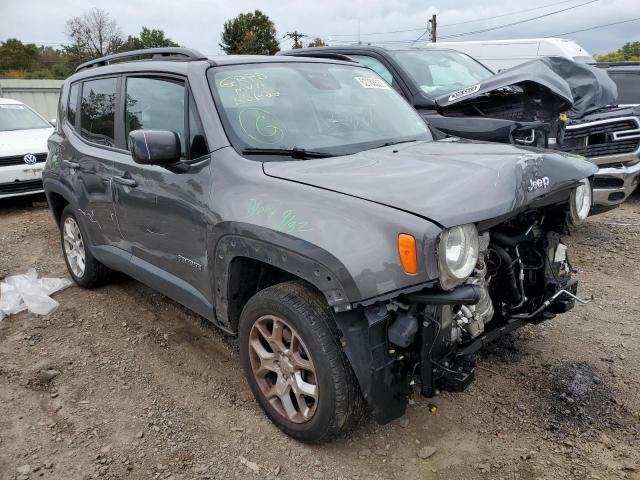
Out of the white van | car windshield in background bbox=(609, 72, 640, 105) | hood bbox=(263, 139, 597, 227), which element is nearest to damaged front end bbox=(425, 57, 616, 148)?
hood bbox=(263, 139, 597, 227)

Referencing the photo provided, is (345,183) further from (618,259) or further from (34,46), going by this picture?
(34,46)

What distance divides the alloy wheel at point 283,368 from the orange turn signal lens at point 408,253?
2.17ft

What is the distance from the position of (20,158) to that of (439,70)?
640 cm

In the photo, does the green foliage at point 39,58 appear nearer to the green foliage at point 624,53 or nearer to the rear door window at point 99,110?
the green foliage at point 624,53

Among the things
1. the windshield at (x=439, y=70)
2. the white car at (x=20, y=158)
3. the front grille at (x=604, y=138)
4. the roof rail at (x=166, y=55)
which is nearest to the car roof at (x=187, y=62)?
the roof rail at (x=166, y=55)

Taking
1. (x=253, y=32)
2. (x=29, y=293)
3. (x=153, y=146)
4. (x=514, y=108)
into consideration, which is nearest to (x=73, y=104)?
(x=29, y=293)

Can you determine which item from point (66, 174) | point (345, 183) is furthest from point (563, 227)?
point (66, 174)

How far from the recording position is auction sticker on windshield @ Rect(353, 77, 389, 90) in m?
3.81

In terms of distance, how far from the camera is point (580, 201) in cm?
297

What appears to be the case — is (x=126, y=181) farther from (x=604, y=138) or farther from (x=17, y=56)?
(x=17, y=56)

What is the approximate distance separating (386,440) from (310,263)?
43.5 inches

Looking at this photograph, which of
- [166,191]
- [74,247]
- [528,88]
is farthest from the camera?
[74,247]

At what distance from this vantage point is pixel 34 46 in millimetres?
52656

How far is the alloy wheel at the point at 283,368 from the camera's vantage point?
103 inches
